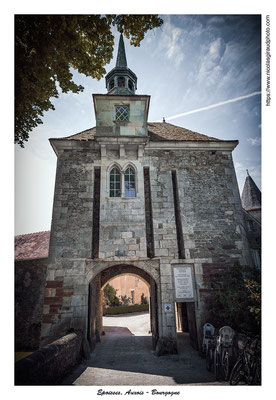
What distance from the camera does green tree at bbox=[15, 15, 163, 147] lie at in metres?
4.12

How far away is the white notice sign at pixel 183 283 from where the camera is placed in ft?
21.9

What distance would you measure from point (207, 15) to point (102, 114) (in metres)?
4.99

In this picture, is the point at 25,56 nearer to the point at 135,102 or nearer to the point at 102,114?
the point at 102,114

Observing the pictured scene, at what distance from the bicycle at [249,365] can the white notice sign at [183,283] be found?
2.72 meters

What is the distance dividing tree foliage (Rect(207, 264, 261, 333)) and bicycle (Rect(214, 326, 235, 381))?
841 millimetres

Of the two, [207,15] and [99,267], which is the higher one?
[207,15]

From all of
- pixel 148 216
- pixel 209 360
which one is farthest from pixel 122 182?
pixel 209 360

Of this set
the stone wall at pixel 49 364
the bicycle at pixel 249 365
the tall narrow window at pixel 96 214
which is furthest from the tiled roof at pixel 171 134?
the stone wall at pixel 49 364

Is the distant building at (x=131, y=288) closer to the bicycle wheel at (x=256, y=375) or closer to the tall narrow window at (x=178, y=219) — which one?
the tall narrow window at (x=178, y=219)

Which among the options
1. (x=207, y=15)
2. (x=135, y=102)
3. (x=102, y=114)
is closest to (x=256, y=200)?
(x=135, y=102)

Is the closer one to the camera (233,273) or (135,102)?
(233,273)

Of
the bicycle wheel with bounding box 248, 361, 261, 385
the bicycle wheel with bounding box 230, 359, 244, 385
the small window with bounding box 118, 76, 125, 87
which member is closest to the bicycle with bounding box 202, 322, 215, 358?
the bicycle wheel with bounding box 230, 359, 244, 385

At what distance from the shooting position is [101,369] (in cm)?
504
